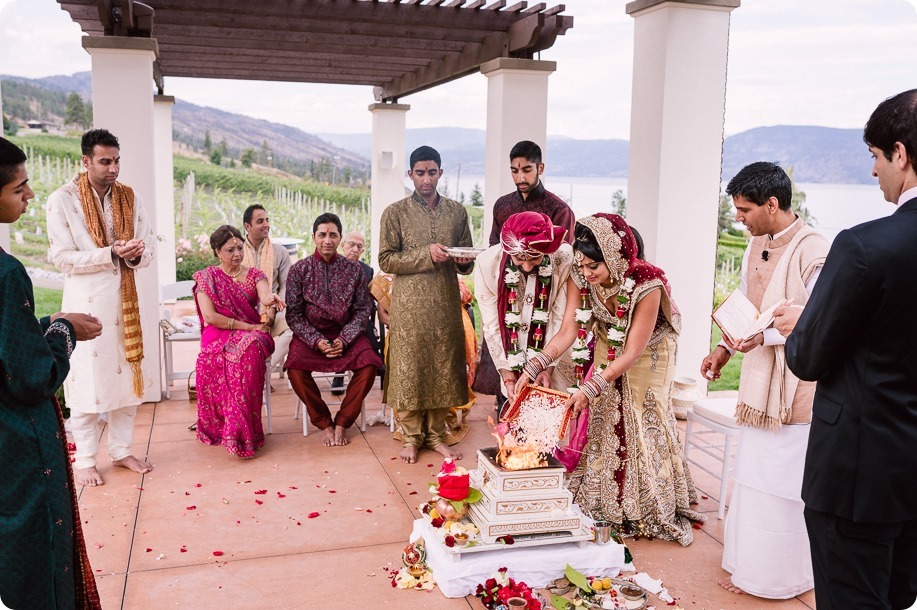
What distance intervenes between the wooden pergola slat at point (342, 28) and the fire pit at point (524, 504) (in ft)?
15.0

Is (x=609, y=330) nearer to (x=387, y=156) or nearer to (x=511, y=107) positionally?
(x=511, y=107)

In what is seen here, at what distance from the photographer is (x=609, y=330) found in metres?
4.01

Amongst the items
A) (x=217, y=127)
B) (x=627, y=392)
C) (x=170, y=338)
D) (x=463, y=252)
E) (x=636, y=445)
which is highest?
(x=217, y=127)

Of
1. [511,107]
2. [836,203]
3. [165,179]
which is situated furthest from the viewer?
[165,179]

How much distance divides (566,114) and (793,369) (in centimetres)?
2160

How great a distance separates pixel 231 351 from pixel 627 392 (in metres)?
2.83

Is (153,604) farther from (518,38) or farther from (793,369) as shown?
(518,38)

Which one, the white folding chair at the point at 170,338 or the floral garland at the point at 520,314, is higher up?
the floral garland at the point at 520,314

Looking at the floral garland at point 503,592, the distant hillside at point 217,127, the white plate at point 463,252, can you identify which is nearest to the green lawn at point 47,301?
the distant hillside at point 217,127

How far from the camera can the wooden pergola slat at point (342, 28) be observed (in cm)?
656

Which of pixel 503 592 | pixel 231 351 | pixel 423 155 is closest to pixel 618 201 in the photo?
pixel 423 155

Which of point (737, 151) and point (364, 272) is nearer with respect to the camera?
point (364, 272)

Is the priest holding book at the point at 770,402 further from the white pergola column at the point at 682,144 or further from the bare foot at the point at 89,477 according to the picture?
the bare foot at the point at 89,477

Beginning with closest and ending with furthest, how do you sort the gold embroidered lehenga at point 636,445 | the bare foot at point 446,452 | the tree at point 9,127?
the gold embroidered lehenga at point 636,445 < the bare foot at point 446,452 < the tree at point 9,127
